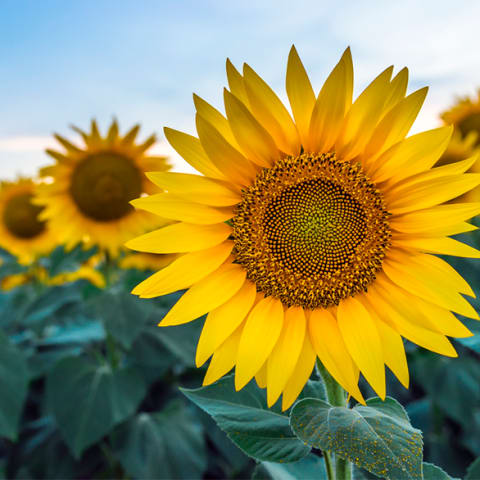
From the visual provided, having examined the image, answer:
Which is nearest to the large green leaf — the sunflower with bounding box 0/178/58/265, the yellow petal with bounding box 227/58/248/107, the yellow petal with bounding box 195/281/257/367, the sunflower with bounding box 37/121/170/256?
the yellow petal with bounding box 195/281/257/367

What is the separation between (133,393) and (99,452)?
0.53m

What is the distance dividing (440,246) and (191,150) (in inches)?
22.1

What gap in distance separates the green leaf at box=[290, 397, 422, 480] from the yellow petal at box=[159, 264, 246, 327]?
281 mm

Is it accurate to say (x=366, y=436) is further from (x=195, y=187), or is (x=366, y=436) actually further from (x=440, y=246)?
(x=195, y=187)

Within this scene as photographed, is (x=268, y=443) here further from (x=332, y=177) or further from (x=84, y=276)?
(x=84, y=276)

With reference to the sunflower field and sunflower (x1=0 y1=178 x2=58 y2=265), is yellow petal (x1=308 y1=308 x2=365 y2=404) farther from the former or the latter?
sunflower (x1=0 y1=178 x2=58 y2=265)

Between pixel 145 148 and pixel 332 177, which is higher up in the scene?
pixel 145 148

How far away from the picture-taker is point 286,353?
1.12 metres

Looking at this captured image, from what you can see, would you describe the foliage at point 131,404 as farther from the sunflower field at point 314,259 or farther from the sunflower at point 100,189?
the sunflower field at point 314,259

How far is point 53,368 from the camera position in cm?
288

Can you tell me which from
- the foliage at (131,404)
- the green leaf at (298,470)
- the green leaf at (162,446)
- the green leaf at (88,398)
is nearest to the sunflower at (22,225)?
the foliage at (131,404)

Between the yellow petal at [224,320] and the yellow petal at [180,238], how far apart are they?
0.13 meters

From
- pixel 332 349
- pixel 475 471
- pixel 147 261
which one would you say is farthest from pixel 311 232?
pixel 147 261

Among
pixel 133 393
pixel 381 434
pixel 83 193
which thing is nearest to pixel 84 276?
pixel 83 193
